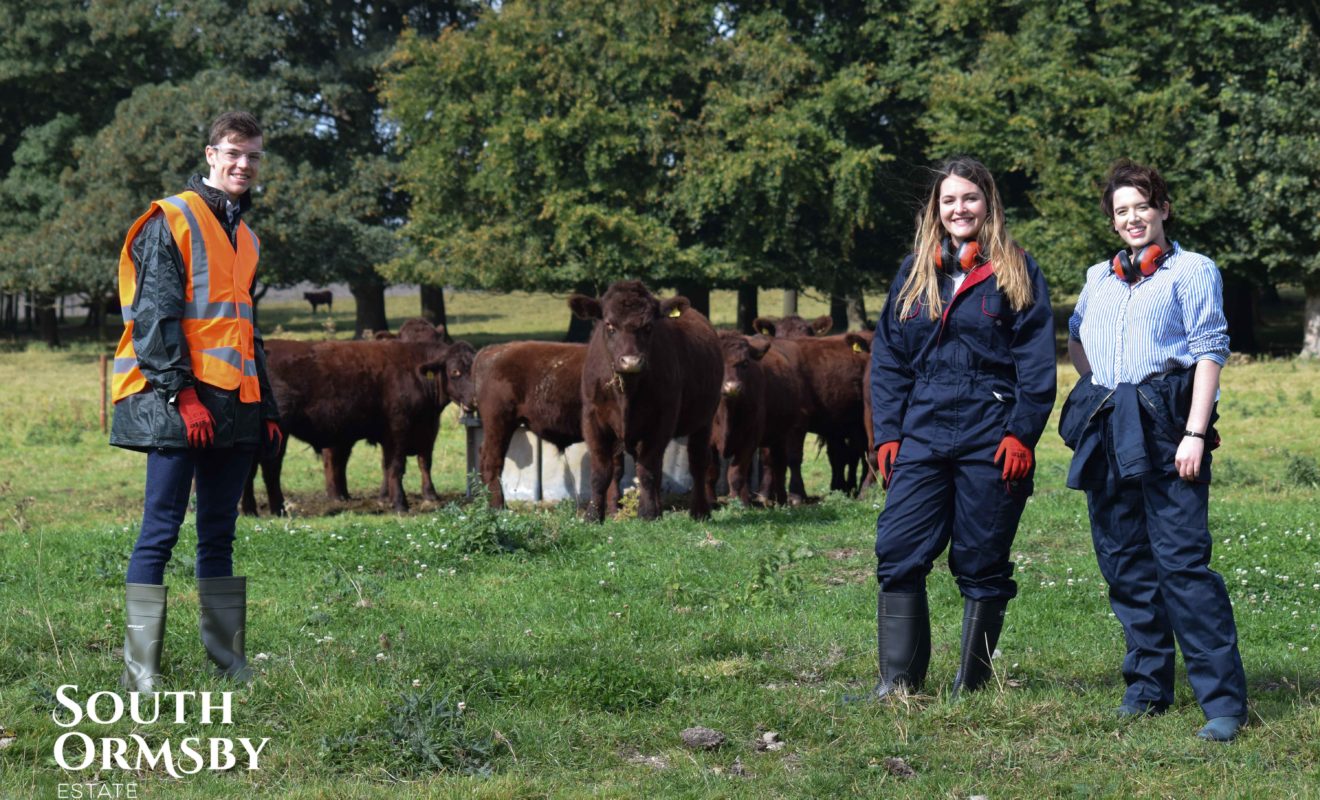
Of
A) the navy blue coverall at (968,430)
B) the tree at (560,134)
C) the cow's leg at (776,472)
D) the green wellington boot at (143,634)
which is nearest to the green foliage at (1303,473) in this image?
the cow's leg at (776,472)

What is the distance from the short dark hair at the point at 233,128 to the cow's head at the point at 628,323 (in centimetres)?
609

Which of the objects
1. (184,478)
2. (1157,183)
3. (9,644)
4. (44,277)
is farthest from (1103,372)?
(44,277)

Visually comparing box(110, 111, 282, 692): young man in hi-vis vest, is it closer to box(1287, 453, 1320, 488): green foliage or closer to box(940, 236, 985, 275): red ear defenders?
box(940, 236, 985, 275): red ear defenders

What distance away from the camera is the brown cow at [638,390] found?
12.2 meters

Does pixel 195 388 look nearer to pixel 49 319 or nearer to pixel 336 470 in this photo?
pixel 336 470

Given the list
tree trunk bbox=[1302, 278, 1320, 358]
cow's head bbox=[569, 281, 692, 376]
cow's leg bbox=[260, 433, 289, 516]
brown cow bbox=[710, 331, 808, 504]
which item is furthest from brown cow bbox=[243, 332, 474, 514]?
tree trunk bbox=[1302, 278, 1320, 358]

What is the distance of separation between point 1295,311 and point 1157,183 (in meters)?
44.9

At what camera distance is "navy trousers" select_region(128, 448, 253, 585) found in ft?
19.3

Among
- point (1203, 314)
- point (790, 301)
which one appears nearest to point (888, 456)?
point (1203, 314)

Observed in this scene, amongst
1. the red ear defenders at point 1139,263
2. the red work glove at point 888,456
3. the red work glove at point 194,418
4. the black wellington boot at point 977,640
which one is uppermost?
the red ear defenders at point 1139,263

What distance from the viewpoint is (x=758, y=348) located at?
15.3 metres

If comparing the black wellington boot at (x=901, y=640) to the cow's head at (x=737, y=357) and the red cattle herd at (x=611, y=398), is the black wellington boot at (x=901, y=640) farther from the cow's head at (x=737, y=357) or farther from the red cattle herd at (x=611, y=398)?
the cow's head at (x=737, y=357)

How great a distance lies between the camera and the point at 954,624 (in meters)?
7.69

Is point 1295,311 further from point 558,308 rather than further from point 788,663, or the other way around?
point 788,663
